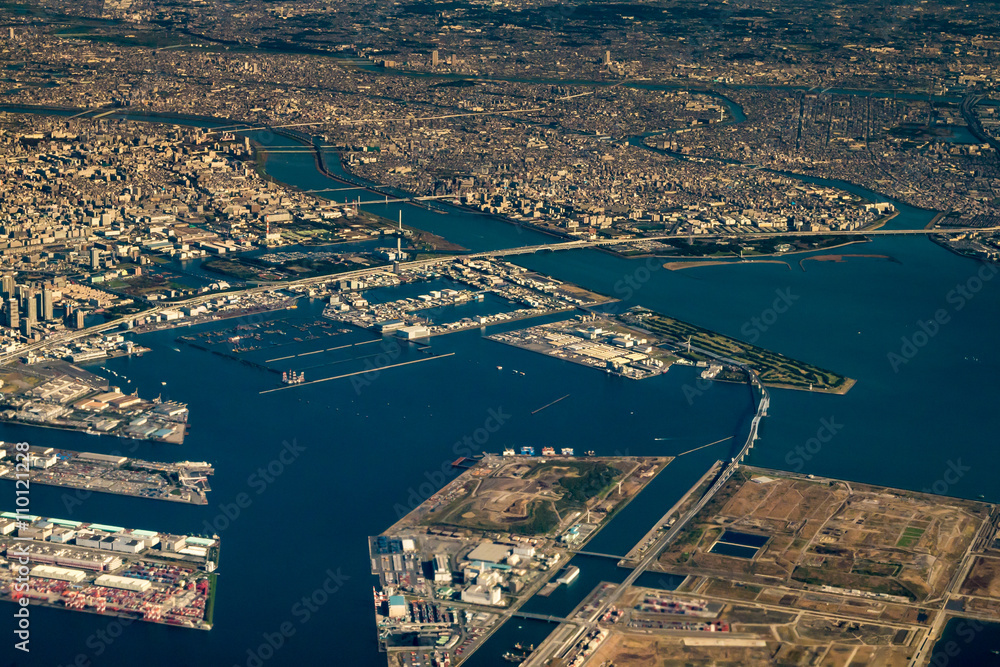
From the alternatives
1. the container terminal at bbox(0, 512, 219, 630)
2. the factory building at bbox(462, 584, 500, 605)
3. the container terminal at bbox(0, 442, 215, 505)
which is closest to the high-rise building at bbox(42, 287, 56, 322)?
the container terminal at bbox(0, 442, 215, 505)

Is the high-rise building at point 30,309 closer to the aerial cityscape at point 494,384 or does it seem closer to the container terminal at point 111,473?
the aerial cityscape at point 494,384

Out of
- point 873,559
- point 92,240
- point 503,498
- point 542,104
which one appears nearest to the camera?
point 873,559

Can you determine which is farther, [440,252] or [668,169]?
[668,169]

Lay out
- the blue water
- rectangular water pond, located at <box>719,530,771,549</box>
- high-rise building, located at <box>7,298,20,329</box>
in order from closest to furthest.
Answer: the blue water
rectangular water pond, located at <box>719,530,771,549</box>
high-rise building, located at <box>7,298,20,329</box>

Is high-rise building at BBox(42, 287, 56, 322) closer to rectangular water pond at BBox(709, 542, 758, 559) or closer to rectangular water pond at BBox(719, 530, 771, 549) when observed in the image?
rectangular water pond at BBox(719, 530, 771, 549)

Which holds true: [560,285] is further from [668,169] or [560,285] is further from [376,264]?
[668,169]

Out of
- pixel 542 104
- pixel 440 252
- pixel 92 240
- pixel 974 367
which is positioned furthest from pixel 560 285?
pixel 542 104

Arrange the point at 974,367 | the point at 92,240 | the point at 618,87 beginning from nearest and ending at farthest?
the point at 974,367 < the point at 92,240 < the point at 618,87
